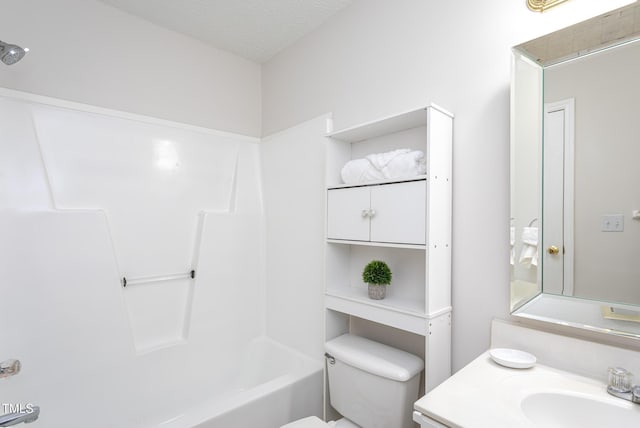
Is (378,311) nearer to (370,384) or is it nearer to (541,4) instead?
(370,384)

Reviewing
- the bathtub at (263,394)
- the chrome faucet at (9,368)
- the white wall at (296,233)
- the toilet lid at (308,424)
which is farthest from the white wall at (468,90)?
the chrome faucet at (9,368)

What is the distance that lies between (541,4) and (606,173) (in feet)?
2.07

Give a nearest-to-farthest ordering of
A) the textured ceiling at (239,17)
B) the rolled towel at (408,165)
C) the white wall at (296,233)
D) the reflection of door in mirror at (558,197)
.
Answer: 1. the reflection of door in mirror at (558,197)
2. the rolled towel at (408,165)
3. the textured ceiling at (239,17)
4. the white wall at (296,233)

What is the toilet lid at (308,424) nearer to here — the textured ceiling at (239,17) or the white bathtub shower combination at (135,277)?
the white bathtub shower combination at (135,277)

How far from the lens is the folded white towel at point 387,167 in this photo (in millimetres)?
1398

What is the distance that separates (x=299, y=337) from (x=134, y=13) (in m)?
2.17

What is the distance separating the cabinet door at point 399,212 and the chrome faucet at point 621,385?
2.18 feet

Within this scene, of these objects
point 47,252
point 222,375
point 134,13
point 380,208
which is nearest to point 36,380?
point 47,252

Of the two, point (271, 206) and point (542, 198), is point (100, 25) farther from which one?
point (542, 198)

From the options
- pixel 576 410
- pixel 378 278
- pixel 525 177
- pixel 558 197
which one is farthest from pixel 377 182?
pixel 576 410

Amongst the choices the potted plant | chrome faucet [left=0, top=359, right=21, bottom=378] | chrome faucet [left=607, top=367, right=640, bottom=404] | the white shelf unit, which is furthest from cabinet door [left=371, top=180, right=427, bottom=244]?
chrome faucet [left=0, top=359, right=21, bottom=378]

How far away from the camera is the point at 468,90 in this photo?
1.39 meters

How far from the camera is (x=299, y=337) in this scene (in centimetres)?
211

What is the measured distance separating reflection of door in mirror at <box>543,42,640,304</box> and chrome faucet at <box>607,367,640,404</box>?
21 cm
